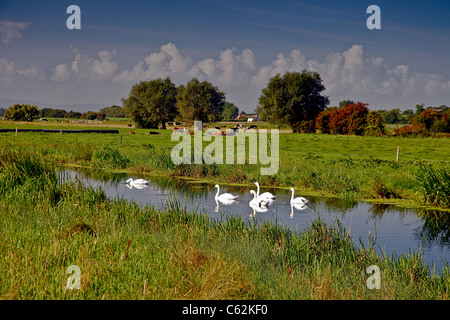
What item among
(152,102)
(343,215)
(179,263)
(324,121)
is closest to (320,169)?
(343,215)

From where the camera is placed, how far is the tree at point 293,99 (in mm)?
81875

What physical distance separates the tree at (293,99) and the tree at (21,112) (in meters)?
67.0

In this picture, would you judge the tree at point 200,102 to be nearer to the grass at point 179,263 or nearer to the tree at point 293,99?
the tree at point 293,99

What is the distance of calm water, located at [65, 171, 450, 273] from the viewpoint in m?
15.5

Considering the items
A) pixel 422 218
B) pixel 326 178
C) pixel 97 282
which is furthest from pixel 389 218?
pixel 97 282

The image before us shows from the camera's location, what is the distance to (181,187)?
26.6m

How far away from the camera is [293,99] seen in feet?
268

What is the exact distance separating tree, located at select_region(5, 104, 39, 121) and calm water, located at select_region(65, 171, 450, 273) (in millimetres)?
103298

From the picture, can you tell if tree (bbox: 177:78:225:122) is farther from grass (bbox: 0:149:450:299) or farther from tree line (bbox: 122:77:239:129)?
grass (bbox: 0:149:450:299)

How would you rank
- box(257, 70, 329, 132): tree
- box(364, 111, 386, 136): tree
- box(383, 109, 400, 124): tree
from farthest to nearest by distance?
box(383, 109, 400, 124): tree, box(257, 70, 329, 132): tree, box(364, 111, 386, 136): tree

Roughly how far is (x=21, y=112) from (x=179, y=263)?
4859 inches

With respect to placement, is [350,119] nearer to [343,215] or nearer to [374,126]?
[374,126]

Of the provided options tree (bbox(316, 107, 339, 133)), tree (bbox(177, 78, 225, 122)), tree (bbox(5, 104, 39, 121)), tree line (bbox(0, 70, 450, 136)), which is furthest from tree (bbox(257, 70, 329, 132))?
tree (bbox(5, 104, 39, 121))
